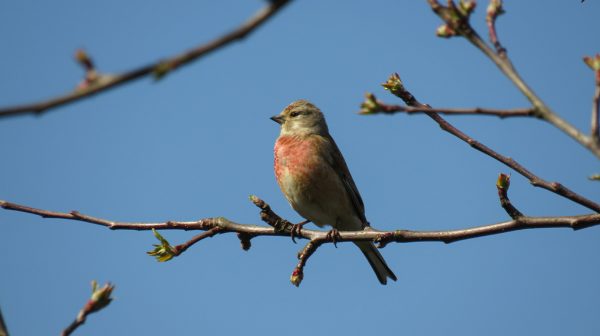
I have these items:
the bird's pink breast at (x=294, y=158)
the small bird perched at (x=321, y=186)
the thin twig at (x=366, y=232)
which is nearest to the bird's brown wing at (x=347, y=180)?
the small bird perched at (x=321, y=186)

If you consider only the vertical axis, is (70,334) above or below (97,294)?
below

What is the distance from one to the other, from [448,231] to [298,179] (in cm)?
416

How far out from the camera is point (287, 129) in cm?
980

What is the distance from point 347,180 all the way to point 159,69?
24.0ft

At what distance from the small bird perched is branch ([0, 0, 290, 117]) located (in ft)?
21.0

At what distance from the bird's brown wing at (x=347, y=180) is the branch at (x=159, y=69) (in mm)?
7078

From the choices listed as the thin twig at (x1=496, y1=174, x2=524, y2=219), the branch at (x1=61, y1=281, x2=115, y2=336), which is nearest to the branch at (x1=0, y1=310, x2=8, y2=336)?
the branch at (x1=61, y1=281, x2=115, y2=336)

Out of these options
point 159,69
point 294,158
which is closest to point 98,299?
point 159,69

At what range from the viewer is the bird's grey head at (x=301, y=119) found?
9781 millimetres

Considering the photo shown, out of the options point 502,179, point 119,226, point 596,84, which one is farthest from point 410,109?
point 119,226

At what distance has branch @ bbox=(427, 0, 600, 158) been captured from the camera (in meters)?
2.34

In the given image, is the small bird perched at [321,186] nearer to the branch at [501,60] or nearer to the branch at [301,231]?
the branch at [301,231]

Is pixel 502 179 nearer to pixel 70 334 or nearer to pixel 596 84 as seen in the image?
pixel 596 84

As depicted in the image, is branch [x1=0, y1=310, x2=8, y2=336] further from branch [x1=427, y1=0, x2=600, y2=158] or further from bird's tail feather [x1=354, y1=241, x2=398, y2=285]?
bird's tail feather [x1=354, y1=241, x2=398, y2=285]
